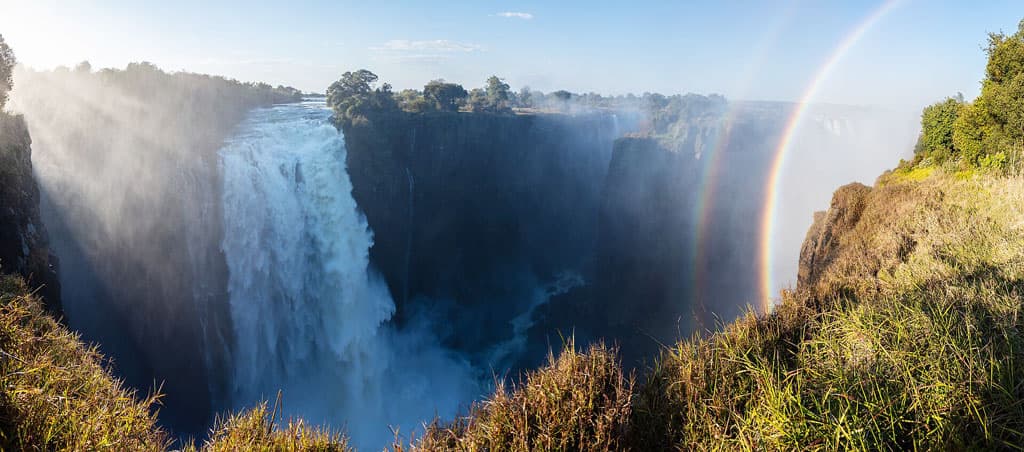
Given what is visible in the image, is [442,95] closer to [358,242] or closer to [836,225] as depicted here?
[358,242]

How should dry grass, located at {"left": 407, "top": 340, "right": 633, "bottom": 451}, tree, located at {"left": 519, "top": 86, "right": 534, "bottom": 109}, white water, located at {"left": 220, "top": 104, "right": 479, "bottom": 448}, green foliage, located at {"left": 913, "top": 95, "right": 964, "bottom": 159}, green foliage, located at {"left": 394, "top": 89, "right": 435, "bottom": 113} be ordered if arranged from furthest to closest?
tree, located at {"left": 519, "top": 86, "right": 534, "bottom": 109} < green foliage, located at {"left": 394, "top": 89, "right": 435, "bottom": 113} < white water, located at {"left": 220, "top": 104, "right": 479, "bottom": 448} < green foliage, located at {"left": 913, "top": 95, "right": 964, "bottom": 159} < dry grass, located at {"left": 407, "top": 340, "right": 633, "bottom": 451}

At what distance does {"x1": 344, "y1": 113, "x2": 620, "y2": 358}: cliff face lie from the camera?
95.9 ft

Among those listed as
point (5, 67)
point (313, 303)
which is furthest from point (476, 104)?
point (5, 67)

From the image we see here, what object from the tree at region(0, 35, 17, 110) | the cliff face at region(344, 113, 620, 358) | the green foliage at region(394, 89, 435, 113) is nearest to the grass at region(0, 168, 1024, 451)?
the tree at region(0, 35, 17, 110)

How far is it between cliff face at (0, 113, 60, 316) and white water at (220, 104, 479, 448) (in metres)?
8.58

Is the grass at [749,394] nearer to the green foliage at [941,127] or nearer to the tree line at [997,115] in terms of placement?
the tree line at [997,115]

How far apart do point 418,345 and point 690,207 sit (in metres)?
26.7

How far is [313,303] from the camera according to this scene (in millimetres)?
23547

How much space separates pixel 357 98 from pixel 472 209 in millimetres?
11283

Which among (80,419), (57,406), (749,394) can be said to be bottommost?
(80,419)

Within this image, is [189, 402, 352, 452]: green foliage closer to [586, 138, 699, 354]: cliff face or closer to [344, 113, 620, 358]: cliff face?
[344, 113, 620, 358]: cliff face

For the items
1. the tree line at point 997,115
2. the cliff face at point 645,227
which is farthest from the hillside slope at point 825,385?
the cliff face at point 645,227

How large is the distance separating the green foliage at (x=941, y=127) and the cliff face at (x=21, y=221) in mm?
26360

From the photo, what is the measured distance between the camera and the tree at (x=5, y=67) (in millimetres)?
11805
